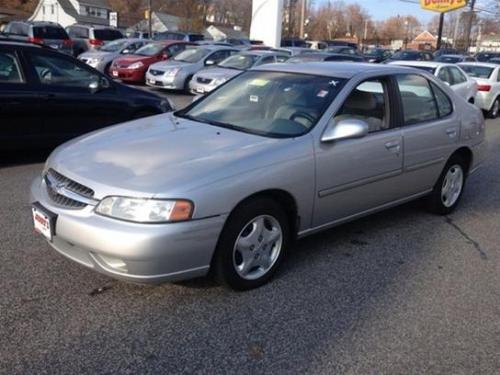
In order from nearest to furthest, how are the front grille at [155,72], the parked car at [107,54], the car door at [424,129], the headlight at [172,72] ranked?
the car door at [424,129] < the headlight at [172,72] < the front grille at [155,72] < the parked car at [107,54]

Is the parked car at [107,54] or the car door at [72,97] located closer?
the car door at [72,97]

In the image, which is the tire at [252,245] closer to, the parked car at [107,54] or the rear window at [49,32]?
the parked car at [107,54]

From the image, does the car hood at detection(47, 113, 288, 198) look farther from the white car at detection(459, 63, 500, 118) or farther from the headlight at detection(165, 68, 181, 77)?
the white car at detection(459, 63, 500, 118)

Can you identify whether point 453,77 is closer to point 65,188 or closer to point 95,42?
point 65,188

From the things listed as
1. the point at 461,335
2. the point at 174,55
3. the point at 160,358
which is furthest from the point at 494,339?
Result: the point at 174,55

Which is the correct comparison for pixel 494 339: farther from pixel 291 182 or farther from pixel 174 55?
pixel 174 55

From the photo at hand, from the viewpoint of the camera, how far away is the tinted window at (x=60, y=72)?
668 cm

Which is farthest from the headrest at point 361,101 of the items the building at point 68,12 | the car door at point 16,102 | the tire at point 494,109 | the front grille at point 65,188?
the building at point 68,12

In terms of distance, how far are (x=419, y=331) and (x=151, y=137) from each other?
224 centimetres

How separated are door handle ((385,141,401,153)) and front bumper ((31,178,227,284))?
184 centimetres

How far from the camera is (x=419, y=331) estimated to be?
326cm

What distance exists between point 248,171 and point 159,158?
1.90ft

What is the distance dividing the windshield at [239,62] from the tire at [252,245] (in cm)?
1219

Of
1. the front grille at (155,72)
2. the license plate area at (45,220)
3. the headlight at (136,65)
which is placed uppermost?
the headlight at (136,65)
